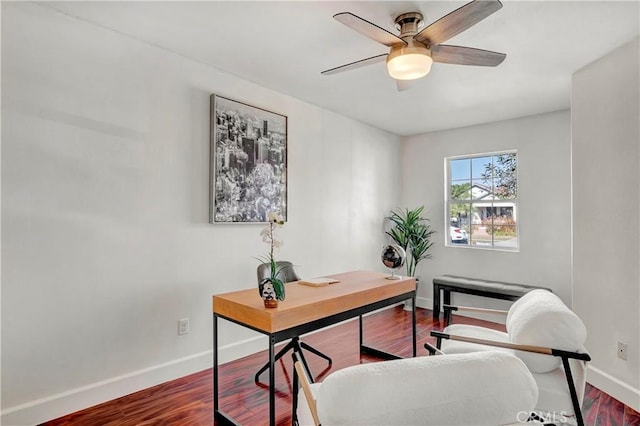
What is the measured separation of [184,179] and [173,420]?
1.70 meters

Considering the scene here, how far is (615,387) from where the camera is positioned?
8.61 feet

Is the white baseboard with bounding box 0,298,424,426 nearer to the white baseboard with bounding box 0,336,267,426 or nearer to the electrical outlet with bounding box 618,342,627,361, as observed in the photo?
the white baseboard with bounding box 0,336,267,426

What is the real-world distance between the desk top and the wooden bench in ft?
6.00

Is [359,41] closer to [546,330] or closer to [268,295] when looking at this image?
[268,295]

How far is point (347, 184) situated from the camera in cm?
455

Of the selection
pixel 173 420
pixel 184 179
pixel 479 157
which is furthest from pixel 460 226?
pixel 173 420

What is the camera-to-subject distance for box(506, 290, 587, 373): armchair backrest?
1.79m

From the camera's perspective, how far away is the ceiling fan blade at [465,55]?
2131 mm

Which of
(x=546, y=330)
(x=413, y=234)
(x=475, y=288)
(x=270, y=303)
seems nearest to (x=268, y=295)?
(x=270, y=303)

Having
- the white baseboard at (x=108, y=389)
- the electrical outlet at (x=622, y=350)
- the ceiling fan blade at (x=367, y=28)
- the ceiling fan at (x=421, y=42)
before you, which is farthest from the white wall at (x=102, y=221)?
the electrical outlet at (x=622, y=350)

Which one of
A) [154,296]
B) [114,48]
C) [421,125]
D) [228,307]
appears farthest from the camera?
[421,125]

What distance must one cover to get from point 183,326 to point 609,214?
3.43m

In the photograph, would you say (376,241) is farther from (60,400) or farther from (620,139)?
(60,400)

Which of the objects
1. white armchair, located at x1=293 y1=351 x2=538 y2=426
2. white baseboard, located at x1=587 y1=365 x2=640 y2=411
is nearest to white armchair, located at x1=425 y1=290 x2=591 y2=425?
white armchair, located at x1=293 y1=351 x2=538 y2=426
